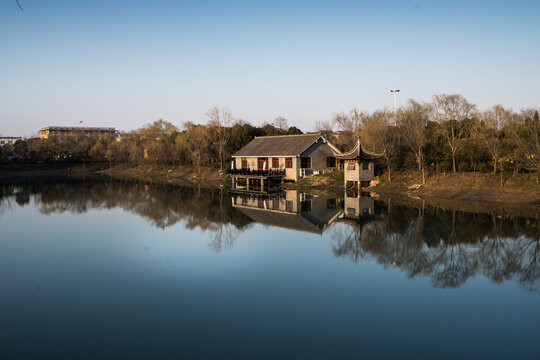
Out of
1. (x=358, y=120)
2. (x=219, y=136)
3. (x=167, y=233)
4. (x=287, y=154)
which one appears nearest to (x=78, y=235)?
(x=167, y=233)

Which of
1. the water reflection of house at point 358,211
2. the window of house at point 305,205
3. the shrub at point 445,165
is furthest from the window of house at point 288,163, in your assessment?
the shrub at point 445,165

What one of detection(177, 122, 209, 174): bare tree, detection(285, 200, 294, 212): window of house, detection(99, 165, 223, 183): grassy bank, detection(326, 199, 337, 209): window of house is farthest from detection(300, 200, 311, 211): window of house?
detection(177, 122, 209, 174): bare tree

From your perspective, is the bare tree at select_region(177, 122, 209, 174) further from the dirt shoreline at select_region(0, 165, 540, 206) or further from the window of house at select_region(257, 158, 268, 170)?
the window of house at select_region(257, 158, 268, 170)

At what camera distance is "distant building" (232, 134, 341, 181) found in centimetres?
3969

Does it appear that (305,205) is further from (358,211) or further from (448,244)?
(448,244)

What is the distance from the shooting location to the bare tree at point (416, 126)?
32153mm

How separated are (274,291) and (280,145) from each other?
32104mm

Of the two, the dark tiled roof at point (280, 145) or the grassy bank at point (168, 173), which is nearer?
the dark tiled roof at point (280, 145)

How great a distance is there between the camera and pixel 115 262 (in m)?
14.8

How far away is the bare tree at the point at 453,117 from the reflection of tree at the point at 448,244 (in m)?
9.55

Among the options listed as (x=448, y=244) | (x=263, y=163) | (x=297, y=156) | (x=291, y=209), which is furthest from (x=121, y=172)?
(x=448, y=244)

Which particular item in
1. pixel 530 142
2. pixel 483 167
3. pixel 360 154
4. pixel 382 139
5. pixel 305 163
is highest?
pixel 382 139

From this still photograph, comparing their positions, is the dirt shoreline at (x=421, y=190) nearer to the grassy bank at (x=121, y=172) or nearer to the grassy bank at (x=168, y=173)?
the grassy bank at (x=168, y=173)

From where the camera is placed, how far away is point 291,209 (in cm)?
2631
